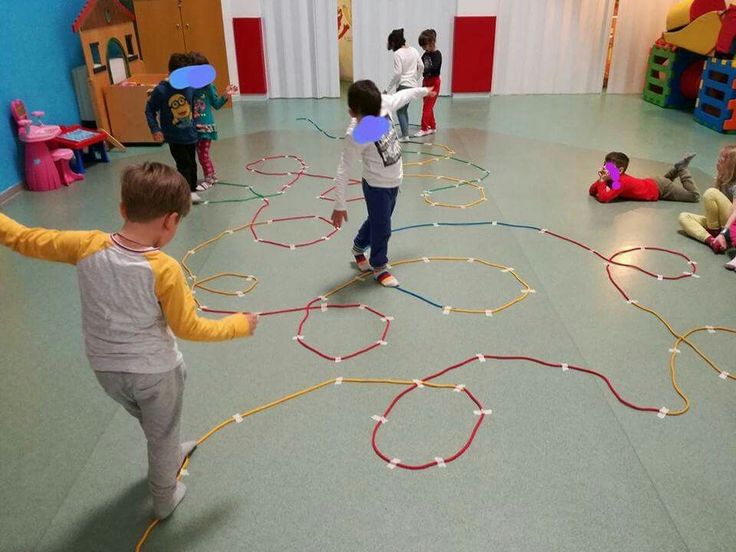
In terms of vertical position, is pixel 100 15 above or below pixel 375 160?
above

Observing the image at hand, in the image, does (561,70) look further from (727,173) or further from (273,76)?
(727,173)

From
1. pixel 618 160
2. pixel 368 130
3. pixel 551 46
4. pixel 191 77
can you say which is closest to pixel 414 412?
pixel 368 130

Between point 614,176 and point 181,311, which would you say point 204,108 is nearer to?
point 614,176

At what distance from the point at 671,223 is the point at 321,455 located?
3.18m

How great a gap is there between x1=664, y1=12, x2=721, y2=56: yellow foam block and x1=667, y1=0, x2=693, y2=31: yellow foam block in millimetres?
111

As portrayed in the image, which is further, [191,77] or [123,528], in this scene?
[191,77]

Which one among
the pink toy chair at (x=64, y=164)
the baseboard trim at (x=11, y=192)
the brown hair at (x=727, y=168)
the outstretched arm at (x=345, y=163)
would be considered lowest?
the baseboard trim at (x=11, y=192)

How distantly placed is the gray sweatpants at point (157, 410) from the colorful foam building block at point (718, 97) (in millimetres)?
6460

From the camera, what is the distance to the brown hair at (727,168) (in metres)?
3.64

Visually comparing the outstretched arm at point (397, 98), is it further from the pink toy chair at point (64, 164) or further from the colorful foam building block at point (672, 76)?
the colorful foam building block at point (672, 76)

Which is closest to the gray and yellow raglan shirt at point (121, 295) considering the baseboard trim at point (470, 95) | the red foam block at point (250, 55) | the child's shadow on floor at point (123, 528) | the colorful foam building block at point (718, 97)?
the child's shadow on floor at point (123, 528)

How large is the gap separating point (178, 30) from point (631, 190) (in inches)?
228

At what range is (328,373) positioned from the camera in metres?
2.52

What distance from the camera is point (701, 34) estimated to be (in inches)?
253
